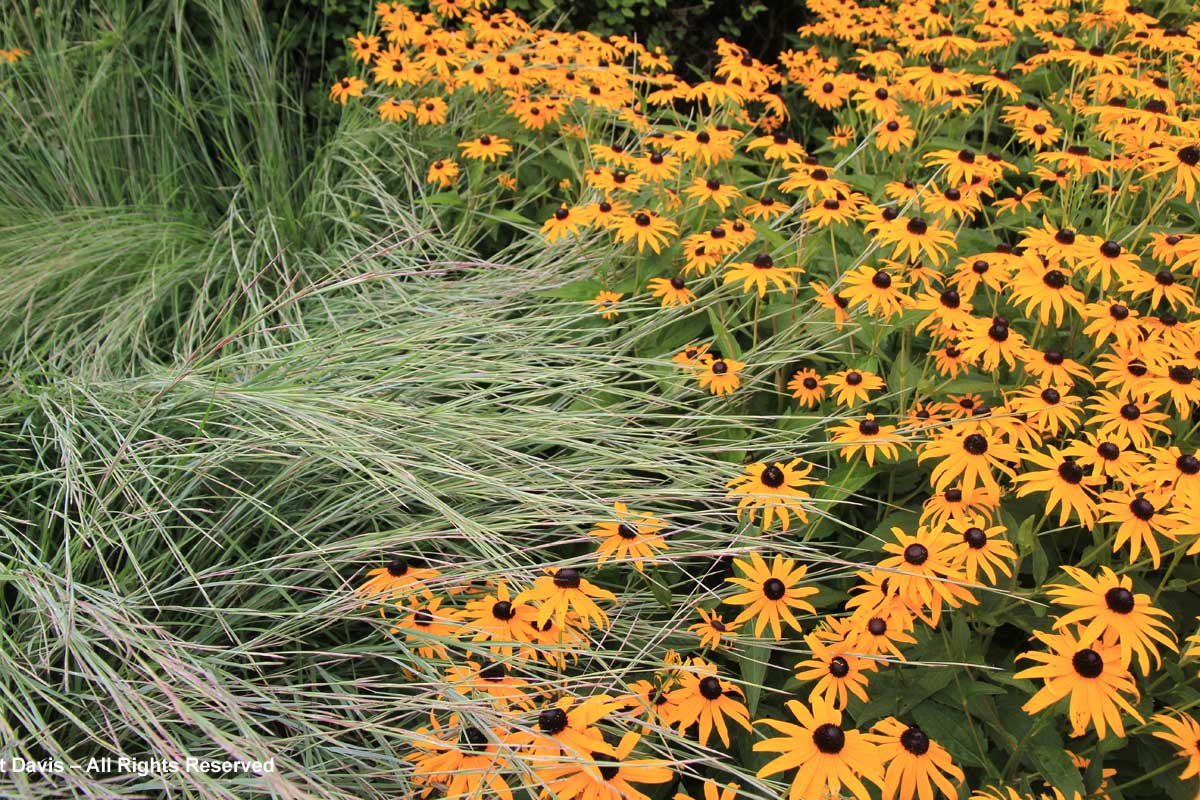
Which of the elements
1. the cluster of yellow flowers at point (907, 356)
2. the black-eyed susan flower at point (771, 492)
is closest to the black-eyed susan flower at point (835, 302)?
the cluster of yellow flowers at point (907, 356)

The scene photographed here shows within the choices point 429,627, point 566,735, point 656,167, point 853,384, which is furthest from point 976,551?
point 656,167

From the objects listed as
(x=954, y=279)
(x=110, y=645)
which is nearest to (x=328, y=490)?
(x=110, y=645)

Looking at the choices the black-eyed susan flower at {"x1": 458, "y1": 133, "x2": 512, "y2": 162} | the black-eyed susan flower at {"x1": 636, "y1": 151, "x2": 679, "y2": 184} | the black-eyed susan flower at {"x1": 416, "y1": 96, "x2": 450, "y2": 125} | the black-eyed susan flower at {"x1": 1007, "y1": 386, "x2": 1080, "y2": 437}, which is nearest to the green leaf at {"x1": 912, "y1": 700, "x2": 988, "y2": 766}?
the black-eyed susan flower at {"x1": 1007, "y1": 386, "x2": 1080, "y2": 437}

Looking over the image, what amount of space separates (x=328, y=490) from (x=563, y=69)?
1.93m

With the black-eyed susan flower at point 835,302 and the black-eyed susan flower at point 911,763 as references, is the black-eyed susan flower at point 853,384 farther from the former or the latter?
the black-eyed susan flower at point 911,763

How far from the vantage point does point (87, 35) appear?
371 cm

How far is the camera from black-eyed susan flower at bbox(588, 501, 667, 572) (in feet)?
4.99

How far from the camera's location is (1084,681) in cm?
118

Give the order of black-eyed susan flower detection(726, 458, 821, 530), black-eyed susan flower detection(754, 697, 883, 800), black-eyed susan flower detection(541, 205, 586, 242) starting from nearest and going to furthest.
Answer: black-eyed susan flower detection(754, 697, 883, 800) < black-eyed susan flower detection(726, 458, 821, 530) < black-eyed susan flower detection(541, 205, 586, 242)

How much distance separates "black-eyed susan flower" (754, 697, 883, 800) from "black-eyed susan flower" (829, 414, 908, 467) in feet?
2.08

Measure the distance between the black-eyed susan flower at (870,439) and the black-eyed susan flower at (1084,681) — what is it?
0.52m

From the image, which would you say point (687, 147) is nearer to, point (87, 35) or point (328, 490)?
point (328, 490)

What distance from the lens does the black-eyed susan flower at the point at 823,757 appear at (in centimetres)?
112

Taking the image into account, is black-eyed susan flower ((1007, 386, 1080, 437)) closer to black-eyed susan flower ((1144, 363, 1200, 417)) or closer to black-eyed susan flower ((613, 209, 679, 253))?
black-eyed susan flower ((1144, 363, 1200, 417))
